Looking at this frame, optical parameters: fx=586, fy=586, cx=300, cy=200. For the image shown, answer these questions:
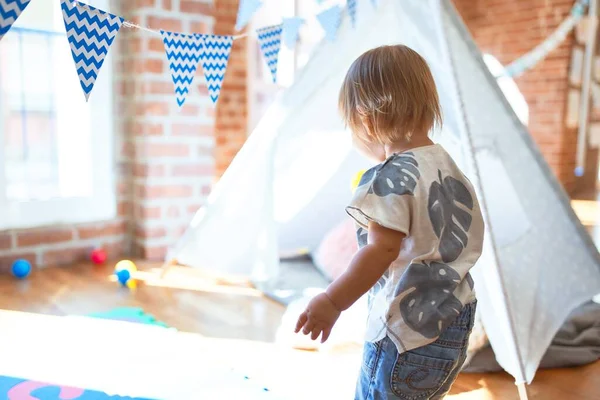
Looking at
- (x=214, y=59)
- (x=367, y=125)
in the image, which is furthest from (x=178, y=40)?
(x=367, y=125)

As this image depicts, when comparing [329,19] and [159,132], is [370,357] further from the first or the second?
[159,132]

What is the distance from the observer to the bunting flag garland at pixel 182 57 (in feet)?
5.11

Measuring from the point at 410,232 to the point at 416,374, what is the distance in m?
0.23

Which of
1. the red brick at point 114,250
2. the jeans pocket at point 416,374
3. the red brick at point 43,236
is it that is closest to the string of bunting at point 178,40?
the jeans pocket at point 416,374

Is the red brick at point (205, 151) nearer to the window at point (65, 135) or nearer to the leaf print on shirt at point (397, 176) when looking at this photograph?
the window at point (65, 135)

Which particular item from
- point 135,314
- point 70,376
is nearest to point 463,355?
point 70,376

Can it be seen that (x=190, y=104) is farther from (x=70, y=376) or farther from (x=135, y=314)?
(x=70, y=376)

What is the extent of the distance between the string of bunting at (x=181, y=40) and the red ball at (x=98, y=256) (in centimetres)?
A: 115

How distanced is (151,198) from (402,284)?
1.96 metres

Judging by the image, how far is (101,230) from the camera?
2.69 meters

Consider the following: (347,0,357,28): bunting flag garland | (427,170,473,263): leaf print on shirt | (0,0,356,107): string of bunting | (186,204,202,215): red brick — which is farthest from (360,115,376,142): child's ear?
(186,204,202,215): red brick

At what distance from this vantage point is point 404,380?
94 centimetres

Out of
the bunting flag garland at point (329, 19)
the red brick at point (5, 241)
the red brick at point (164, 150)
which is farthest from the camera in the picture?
the red brick at point (164, 150)

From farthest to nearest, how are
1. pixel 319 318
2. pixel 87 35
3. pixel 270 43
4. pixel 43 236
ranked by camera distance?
pixel 43 236
pixel 270 43
pixel 87 35
pixel 319 318
